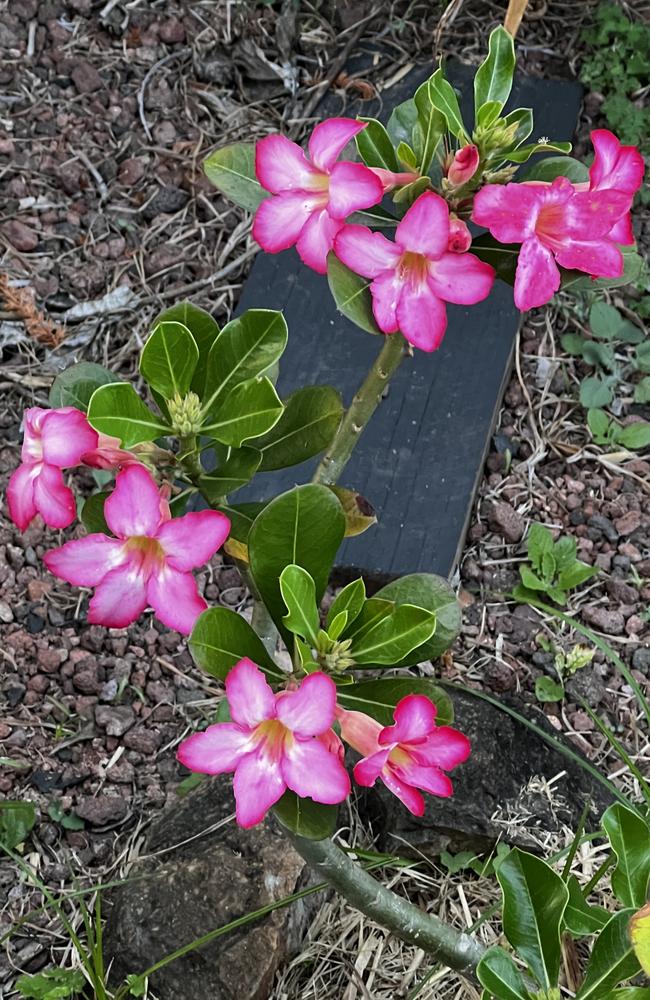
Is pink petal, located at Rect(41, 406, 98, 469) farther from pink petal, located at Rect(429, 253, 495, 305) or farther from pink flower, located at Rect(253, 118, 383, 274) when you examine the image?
pink petal, located at Rect(429, 253, 495, 305)

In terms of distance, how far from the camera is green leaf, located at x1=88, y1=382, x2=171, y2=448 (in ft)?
3.52

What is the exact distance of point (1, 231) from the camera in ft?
8.46

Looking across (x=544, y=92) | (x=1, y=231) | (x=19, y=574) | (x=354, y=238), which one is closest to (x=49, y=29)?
(x=1, y=231)

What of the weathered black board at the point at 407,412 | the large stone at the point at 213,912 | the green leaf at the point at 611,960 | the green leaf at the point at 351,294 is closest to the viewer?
the green leaf at the point at 611,960

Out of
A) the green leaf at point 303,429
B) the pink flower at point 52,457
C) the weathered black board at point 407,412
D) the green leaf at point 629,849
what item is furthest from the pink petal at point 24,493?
the weathered black board at point 407,412

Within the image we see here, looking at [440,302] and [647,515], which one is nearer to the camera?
[440,302]

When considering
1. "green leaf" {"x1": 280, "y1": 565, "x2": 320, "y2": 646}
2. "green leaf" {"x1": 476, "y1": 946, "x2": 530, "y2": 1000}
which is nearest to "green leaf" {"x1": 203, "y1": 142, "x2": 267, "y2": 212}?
"green leaf" {"x1": 280, "y1": 565, "x2": 320, "y2": 646}

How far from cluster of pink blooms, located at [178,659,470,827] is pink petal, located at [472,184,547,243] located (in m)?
0.44

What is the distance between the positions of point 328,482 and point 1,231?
1.54 metres

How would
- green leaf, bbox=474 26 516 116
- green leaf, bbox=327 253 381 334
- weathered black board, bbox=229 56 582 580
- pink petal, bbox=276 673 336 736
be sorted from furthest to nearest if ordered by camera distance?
1. weathered black board, bbox=229 56 582 580
2. green leaf, bbox=474 26 516 116
3. green leaf, bbox=327 253 381 334
4. pink petal, bbox=276 673 336 736

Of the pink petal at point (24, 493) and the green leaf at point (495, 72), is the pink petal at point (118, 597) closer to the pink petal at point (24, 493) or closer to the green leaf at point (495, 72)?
the pink petal at point (24, 493)

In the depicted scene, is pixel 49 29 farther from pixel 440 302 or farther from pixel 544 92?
pixel 440 302

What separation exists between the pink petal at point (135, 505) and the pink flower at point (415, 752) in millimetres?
286

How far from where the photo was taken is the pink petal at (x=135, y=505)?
1.03 meters
